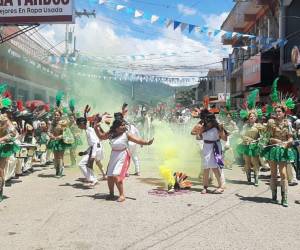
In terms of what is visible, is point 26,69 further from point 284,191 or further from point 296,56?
point 284,191

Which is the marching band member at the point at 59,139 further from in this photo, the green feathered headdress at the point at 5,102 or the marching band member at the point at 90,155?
the green feathered headdress at the point at 5,102

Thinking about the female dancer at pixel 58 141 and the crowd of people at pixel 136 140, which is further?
the female dancer at pixel 58 141

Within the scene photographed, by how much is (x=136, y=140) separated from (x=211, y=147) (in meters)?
1.64

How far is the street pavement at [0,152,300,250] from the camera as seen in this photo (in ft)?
19.4

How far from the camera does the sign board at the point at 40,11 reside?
16609mm

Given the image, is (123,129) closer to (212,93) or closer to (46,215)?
(46,215)

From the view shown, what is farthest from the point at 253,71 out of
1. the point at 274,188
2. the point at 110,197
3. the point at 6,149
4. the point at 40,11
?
the point at 6,149

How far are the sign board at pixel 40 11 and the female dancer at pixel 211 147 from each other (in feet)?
29.4

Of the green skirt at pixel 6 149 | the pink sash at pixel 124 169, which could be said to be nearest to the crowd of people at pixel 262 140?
the pink sash at pixel 124 169

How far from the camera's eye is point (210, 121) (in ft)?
30.7

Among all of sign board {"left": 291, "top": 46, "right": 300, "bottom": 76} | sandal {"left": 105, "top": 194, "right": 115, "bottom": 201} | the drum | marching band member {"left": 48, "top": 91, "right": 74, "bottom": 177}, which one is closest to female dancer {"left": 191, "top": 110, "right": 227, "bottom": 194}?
sandal {"left": 105, "top": 194, "right": 115, "bottom": 201}

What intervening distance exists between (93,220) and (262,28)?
22.6 meters

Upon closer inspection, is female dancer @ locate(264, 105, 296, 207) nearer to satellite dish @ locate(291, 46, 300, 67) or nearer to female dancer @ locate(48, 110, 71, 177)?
female dancer @ locate(48, 110, 71, 177)

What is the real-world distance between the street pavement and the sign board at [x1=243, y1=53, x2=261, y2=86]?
12.6m
